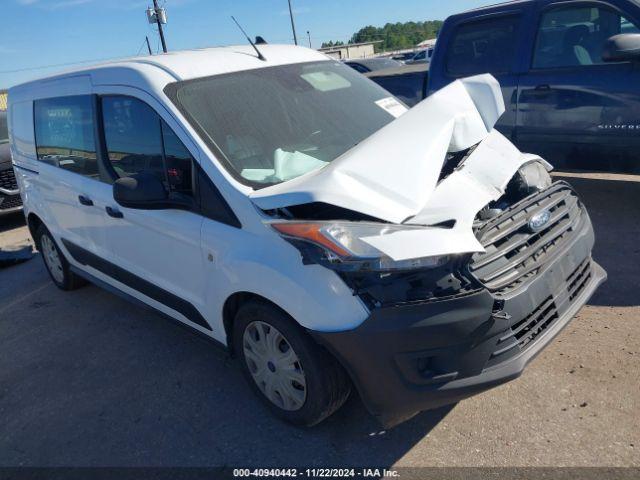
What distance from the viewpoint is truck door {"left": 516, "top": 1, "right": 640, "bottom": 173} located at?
4711 millimetres

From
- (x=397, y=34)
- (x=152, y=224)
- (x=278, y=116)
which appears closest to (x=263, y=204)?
(x=278, y=116)

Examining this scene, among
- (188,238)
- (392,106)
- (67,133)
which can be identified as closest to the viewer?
(188,238)

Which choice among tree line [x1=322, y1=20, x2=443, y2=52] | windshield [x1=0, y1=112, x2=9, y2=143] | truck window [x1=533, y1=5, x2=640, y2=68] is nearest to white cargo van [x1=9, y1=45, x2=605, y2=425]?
truck window [x1=533, y1=5, x2=640, y2=68]

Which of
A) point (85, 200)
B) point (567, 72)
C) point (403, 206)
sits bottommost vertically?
point (403, 206)

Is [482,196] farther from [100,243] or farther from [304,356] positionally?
[100,243]

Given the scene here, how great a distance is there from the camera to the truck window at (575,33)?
15.9 feet

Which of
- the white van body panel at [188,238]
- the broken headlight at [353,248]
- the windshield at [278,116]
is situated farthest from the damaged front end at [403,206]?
the windshield at [278,116]

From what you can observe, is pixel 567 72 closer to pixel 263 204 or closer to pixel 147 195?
pixel 263 204

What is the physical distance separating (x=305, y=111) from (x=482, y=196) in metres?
1.28

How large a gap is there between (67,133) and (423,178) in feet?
9.63

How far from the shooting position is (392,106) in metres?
3.77

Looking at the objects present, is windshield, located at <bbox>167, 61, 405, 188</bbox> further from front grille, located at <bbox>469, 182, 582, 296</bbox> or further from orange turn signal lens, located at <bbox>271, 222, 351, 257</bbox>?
front grille, located at <bbox>469, 182, 582, 296</bbox>

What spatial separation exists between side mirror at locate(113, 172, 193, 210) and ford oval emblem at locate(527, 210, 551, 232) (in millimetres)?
1695

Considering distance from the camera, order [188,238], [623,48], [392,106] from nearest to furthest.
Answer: [188,238]
[392,106]
[623,48]
